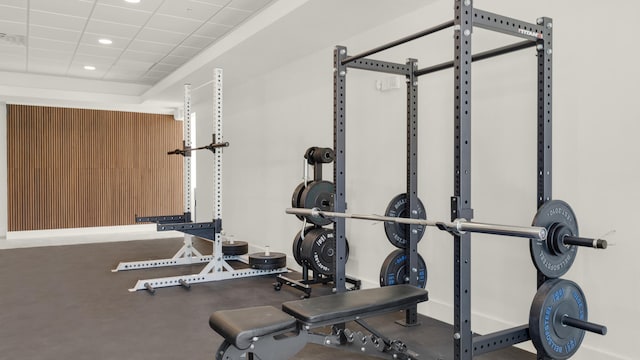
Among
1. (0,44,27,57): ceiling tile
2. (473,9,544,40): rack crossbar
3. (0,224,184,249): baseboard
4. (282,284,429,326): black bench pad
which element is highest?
(0,44,27,57): ceiling tile

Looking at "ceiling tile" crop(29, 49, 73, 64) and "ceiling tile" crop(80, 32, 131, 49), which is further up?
"ceiling tile" crop(29, 49, 73, 64)

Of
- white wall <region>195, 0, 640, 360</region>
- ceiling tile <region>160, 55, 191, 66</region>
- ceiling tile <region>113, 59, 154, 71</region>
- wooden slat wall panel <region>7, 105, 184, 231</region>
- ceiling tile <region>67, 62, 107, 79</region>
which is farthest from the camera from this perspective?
wooden slat wall panel <region>7, 105, 184, 231</region>

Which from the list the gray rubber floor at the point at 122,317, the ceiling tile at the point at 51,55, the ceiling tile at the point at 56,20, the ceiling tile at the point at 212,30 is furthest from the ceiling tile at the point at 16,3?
the gray rubber floor at the point at 122,317

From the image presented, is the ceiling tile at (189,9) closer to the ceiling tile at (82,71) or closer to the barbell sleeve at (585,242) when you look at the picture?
the ceiling tile at (82,71)

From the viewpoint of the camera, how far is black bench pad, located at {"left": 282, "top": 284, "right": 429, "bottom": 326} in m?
2.17

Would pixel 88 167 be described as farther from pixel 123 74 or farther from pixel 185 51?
pixel 185 51

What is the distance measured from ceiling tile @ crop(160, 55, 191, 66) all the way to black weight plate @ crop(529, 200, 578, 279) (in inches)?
213

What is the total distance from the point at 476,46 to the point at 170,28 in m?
3.35

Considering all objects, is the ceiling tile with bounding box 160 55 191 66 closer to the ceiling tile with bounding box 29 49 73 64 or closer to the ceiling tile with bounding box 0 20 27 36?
the ceiling tile with bounding box 29 49 73 64

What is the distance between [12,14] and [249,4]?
2423 mm

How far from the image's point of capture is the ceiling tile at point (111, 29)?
508 centimetres

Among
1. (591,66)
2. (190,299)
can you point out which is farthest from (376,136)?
(190,299)

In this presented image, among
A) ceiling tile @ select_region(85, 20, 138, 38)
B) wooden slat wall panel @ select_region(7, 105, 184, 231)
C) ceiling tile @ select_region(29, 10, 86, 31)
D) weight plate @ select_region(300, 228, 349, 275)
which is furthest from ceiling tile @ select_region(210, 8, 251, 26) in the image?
wooden slat wall panel @ select_region(7, 105, 184, 231)

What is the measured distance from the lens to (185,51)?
6.19 metres
